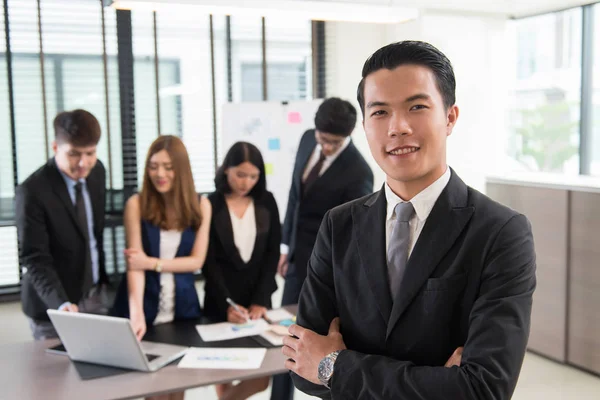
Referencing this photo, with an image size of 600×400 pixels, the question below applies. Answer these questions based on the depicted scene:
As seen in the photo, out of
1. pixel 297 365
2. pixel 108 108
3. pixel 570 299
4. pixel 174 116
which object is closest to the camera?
pixel 297 365

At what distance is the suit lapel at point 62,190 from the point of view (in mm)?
2861

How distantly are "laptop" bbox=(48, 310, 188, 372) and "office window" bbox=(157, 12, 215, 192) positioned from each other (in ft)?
13.0

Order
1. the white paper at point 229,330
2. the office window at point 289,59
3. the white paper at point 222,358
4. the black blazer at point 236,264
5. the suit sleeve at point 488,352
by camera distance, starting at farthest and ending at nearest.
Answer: the office window at point 289,59, the black blazer at point 236,264, the white paper at point 229,330, the white paper at point 222,358, the suit sleeve at point 488,352

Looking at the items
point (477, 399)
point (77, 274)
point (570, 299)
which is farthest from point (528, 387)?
point (477, 399)

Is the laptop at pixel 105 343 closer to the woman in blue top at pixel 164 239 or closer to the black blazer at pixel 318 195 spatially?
the woman in blue top at pixel 164 239

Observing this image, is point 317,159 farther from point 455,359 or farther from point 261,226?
point 455,359

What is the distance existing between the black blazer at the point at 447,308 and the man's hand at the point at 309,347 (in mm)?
56

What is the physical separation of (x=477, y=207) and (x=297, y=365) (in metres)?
0.55

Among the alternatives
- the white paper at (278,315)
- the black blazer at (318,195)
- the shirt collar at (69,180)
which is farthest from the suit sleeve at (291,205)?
the shirt collar at (69,180)

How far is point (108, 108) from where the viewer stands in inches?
227

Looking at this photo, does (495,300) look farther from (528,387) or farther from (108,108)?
(108,108)

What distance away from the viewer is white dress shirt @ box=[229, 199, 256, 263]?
304cm

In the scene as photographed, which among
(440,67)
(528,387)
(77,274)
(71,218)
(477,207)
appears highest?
(440,67)

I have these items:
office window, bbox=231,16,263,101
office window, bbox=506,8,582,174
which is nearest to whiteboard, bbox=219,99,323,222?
office window, bbox=231,16,263,101
